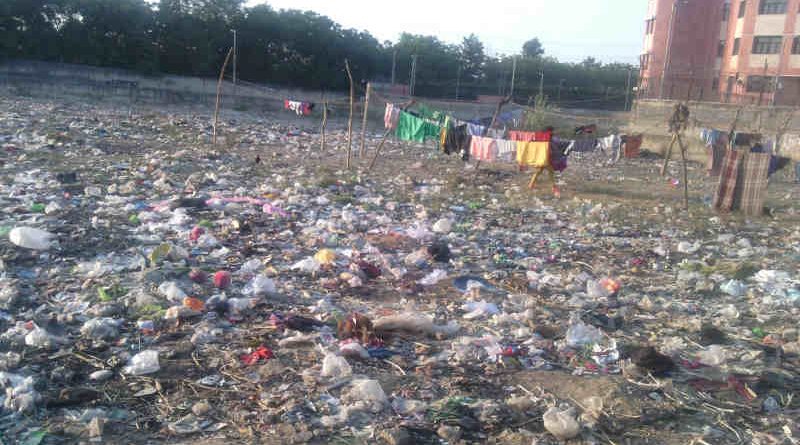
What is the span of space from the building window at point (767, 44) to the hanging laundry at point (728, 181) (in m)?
19.9

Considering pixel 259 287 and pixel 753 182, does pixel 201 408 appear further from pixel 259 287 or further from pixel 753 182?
pixel 753 182

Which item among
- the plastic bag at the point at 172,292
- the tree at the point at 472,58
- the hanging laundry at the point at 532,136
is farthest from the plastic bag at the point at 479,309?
the tree at the point at 472,58

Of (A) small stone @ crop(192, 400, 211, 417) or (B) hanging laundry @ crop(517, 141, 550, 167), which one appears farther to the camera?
(B) hanging laundry @ crop(517, 141, 550, 167)

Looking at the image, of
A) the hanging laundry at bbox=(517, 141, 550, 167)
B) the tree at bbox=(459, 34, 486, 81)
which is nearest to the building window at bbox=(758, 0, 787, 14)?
the tree at bbox=(459, 34, 486, 81)

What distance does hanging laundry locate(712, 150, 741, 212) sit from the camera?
8.73m

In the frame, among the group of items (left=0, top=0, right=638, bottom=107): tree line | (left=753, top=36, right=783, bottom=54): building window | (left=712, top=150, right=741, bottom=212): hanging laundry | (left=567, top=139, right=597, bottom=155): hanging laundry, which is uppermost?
(left=753, top=36, right=783, bottom=54): building window

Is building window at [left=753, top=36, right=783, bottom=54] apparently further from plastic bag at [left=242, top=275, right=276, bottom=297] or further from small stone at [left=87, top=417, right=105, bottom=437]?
small stone at [left=87, top=417, right=105, bottom=437]

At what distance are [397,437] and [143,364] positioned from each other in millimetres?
1435

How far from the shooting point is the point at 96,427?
8.82 ft

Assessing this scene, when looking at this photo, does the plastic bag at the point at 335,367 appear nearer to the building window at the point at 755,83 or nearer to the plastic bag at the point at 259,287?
the plastic bag at the point at 259,287

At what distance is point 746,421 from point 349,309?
2.46 m

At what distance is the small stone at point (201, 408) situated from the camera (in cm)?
291

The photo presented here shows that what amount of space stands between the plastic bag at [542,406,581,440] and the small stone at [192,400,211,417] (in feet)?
5.19

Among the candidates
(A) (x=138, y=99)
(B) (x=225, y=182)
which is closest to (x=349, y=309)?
(B) (x=225, y=182)
